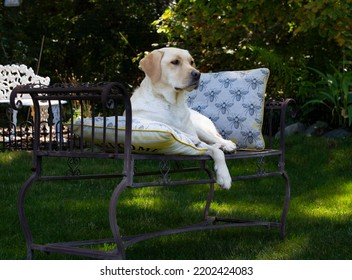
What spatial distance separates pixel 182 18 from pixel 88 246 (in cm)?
539

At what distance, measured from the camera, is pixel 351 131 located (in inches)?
337

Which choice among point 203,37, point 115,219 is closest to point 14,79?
point 203,37

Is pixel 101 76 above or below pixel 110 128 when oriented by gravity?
below

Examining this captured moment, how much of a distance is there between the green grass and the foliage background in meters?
1.73

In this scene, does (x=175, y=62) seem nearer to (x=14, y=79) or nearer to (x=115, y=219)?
(x=115, y=219)

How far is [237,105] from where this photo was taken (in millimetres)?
4645

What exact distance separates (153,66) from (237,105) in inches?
30.5

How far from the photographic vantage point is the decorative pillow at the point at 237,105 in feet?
15.1

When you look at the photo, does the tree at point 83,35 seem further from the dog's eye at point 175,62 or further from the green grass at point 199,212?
the dog's eye at point 175,62

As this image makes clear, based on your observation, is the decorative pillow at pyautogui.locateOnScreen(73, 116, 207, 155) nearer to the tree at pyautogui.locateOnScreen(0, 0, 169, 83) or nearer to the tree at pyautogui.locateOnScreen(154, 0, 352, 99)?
the tree at pyautogui.locateOnScreen(154, 0, 352, 99)

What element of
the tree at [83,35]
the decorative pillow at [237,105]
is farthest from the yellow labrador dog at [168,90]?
the tree at [83,35]

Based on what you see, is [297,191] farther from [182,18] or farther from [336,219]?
[182,18]

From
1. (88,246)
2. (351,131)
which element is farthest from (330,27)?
(88,246)

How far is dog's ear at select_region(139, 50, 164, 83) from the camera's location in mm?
4078
